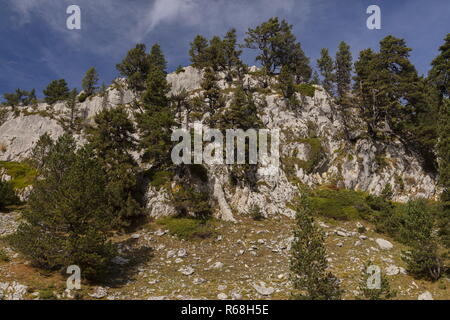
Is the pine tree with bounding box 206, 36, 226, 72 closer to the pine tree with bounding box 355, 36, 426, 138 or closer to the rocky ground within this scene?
the pine tree with bounding box 355, 36, 426, 138

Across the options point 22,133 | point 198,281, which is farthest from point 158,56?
point 198,281

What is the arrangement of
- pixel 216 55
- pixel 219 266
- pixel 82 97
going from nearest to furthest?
pixel 219 266, pixel 216 55, pixel 82 97

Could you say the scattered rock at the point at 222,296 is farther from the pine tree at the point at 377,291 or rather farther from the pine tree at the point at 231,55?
the pine tree at the point at 231,55

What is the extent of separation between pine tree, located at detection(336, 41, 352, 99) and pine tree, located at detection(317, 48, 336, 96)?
4.05 ft

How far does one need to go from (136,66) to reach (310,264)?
190 ft

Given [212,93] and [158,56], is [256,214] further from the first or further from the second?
[158,56]

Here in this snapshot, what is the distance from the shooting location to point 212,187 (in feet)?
93.7

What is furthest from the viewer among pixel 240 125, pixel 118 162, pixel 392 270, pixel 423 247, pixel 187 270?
pixel 240 125

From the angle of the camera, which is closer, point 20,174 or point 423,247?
point 423,247

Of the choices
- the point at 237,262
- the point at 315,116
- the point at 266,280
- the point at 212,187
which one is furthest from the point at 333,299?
the point at 315,116

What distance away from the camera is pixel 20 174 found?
35906mm

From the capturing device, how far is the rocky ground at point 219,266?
13.4 meters

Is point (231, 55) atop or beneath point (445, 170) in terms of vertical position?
atop

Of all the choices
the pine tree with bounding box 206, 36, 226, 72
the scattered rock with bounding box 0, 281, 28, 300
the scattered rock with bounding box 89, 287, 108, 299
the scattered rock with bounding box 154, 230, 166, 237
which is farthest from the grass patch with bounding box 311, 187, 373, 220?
the pine tree with bounding box 206, 36, 226, 72
